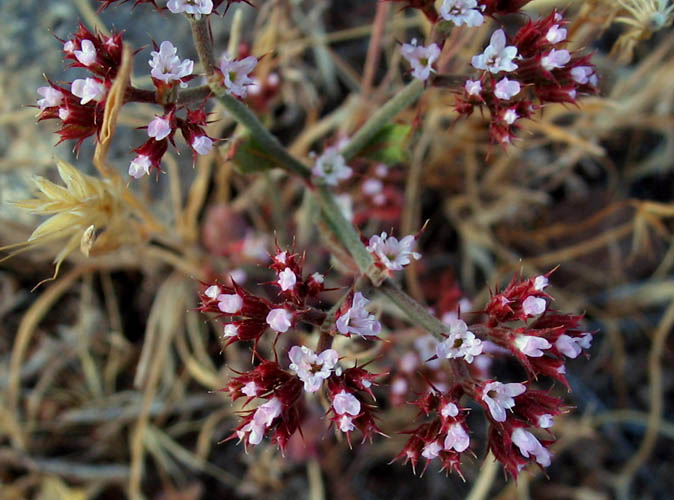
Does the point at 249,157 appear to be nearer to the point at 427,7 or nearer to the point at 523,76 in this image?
the point at 427,7

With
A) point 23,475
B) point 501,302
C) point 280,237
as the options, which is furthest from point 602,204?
point 23,475

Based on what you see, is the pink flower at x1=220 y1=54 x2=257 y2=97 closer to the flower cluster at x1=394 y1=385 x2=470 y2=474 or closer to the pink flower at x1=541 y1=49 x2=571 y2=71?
the pink flower at x1=541 y1=49 x2=571 y2=71

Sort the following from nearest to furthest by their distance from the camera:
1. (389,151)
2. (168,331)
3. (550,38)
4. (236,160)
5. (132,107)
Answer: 1. (550,38)
2. (236,160)
3. (389,151)
4. (168,331)
5. (132,107)

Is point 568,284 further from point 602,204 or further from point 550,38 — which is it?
point 550,38

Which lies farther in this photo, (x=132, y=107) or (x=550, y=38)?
(x=132, y=107)

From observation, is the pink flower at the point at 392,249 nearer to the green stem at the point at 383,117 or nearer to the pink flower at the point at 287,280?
the pink flower at the point at 287,280

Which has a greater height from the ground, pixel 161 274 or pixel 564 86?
pixel 564 86

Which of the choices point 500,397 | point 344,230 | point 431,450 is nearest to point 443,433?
point 431,450

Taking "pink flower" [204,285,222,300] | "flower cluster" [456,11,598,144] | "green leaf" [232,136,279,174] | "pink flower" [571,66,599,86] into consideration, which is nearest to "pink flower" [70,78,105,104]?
"green leaf" [232,136,279,174]
